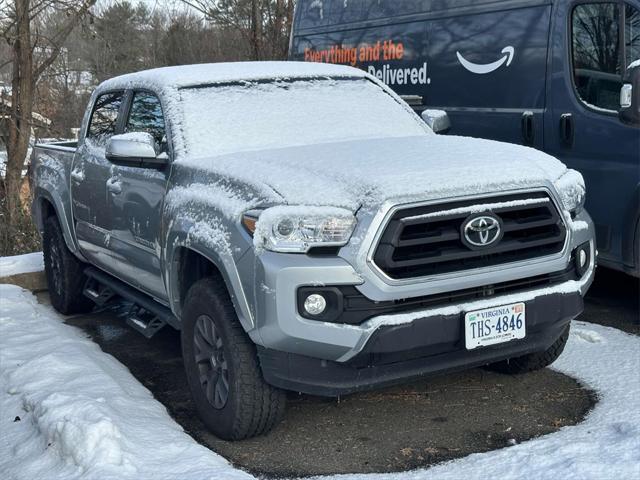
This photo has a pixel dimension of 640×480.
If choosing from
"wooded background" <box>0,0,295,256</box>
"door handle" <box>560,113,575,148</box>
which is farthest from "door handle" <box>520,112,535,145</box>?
"wooded background" <box>0,0,295,256</box>

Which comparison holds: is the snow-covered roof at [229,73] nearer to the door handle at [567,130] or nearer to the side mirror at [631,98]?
the door handle at [567,130]

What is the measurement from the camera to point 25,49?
14.2 meters

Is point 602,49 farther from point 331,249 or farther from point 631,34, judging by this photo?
point 331,249

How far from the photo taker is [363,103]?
5.49 meters

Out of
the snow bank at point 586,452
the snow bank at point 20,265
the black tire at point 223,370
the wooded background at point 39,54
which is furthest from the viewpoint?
the wooded background at point 39,54

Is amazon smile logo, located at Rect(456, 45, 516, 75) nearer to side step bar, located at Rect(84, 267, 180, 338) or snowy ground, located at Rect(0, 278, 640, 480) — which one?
snowy ground, located at Rect(0, 278, 640, 480)

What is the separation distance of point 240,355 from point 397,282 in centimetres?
78

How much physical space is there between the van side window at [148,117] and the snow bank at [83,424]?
135 cm

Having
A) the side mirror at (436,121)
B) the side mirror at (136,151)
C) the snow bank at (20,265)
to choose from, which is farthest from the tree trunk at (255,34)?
the side mirror at (136,151)

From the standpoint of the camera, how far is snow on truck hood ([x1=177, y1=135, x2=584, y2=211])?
12.4 ft

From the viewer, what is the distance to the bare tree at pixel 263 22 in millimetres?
16344

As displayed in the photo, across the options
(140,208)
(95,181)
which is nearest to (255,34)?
(95,181)

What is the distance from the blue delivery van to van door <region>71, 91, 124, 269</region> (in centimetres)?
259

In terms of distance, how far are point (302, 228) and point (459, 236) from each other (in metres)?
0.67
